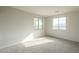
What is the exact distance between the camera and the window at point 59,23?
8146 mm


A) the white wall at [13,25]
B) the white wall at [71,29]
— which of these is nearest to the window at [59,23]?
the white wall at [71,29]

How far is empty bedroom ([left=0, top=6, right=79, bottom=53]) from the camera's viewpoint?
5218 millimetres

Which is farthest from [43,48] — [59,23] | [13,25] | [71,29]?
[59,23]

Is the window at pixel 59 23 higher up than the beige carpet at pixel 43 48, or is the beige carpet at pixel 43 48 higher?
the window at pixel 59 23

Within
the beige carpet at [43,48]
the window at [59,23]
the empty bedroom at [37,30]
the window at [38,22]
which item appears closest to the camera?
the beige carpet at [43,48]

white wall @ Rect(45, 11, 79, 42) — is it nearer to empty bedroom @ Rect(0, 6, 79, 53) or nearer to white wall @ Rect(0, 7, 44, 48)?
empty bedroom @ Rect(0, 6, 79, 53)

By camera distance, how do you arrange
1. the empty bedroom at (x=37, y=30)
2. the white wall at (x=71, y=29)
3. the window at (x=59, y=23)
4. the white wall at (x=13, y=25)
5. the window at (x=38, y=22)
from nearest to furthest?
the empty bedroom at (x=37, y=30)
the white wall at (x=13, y=25)
the white wall at (x=71, y=29)
the window at (x=59, y=23)
the window at (x=38, y=22)

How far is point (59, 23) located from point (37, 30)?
2087 mm

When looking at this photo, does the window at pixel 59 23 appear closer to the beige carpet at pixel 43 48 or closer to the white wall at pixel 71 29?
the white wall at pixel 71 29

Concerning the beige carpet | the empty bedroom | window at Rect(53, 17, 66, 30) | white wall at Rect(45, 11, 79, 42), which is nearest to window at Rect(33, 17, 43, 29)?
the empty bedroom

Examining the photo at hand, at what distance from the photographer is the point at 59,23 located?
8727 mm

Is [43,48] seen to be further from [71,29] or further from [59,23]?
[59,23]

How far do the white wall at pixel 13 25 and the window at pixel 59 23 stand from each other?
2.57 metres
